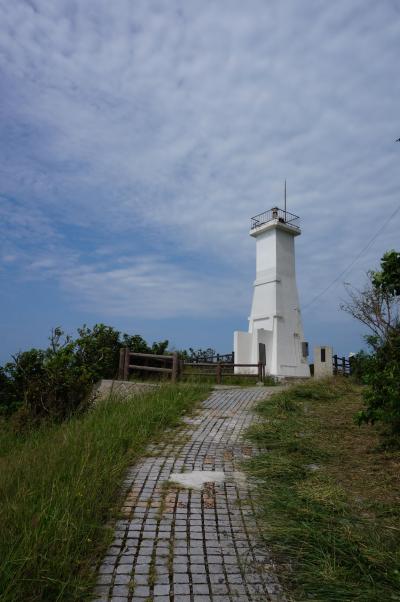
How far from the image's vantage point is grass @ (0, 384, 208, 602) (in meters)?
2.50

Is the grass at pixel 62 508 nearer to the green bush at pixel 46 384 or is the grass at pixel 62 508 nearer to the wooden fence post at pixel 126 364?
the green bush at pixel 46 384

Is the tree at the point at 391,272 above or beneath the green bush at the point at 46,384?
above

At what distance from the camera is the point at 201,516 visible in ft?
11.9

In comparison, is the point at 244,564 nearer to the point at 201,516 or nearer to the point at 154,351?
the point at 201,516

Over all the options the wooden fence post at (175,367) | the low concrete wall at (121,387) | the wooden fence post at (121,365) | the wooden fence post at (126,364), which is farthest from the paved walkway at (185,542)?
the wooden fence post at (121,365)

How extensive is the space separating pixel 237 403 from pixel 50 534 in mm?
6778

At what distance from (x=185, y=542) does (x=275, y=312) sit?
730 inches

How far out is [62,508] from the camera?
3150 millimetres

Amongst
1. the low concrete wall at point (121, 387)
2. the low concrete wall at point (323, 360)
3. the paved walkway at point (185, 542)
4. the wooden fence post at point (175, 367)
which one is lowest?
the paved walkway at point (185, 542)

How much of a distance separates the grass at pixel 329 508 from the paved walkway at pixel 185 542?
0.61ft

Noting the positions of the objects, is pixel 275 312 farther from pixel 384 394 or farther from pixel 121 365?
pixel 384 394

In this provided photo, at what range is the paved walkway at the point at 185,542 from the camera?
8.63 feet

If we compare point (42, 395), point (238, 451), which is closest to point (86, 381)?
point (42, 395)

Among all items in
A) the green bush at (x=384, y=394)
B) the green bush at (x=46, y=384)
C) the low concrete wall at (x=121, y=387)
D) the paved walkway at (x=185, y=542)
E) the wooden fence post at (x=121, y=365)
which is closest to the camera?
the paved walkway at (x=185, y=542)
